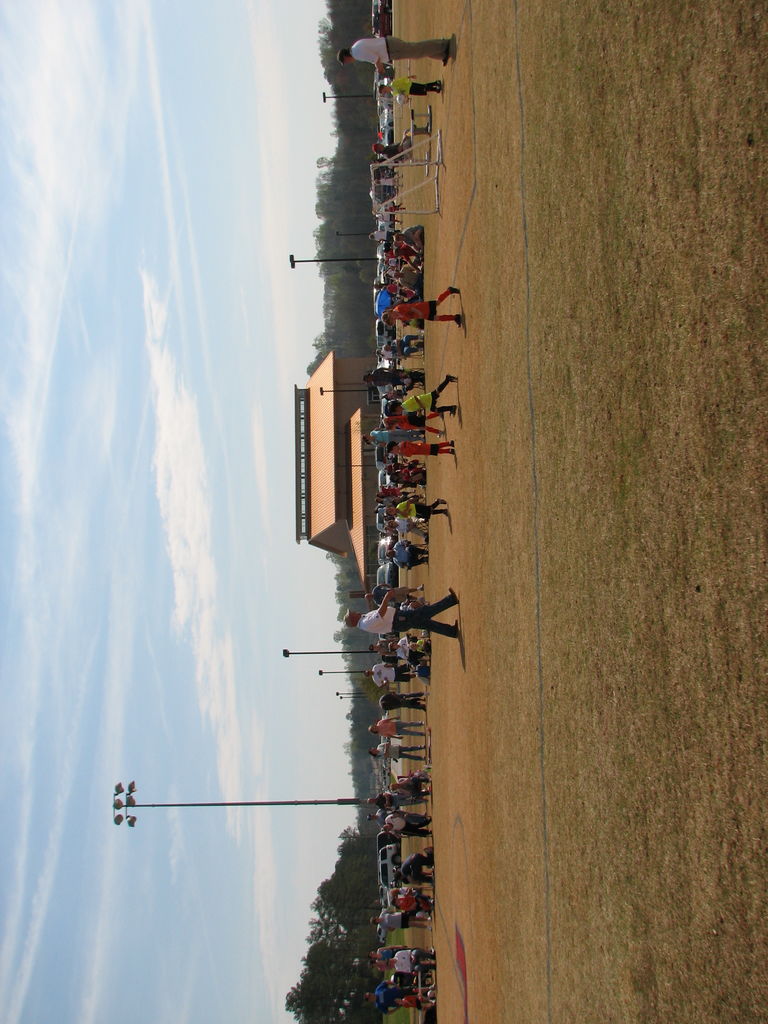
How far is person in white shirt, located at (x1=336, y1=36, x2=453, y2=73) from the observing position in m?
17.0

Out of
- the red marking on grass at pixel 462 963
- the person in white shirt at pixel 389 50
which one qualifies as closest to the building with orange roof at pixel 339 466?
the person in white shirt at pixel 389 50

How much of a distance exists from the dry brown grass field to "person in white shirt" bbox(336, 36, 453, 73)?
16.7 ft

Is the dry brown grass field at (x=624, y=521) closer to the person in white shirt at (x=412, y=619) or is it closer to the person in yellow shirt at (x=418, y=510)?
the person in white shirt at (x=412, y=619)

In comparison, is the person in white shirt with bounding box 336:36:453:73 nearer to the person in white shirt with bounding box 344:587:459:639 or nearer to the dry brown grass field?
the dry brown grass field

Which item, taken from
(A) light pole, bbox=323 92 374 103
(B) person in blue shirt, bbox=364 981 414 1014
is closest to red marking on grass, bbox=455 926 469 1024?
(B) person in blue shirt, bbox=364 981 414 1014

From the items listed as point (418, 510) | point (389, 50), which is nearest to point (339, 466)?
point (418, 510)

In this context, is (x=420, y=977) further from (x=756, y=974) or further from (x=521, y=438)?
(x=756, y=974)

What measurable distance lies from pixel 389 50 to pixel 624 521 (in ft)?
48.2

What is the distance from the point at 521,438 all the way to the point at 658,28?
530cm

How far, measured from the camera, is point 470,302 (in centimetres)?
1494

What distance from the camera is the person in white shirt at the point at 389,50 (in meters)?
17.0

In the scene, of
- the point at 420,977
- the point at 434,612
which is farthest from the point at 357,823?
the point at 434,612

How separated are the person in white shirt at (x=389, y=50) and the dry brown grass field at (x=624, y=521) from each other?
5.09 m

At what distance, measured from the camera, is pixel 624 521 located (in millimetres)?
6781
